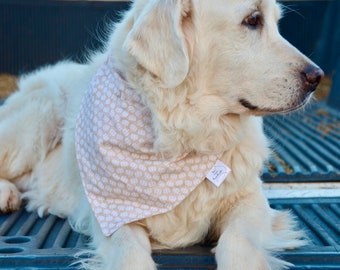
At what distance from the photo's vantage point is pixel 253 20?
2201 millimetres

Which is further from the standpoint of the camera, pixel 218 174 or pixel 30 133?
pixel 30 133

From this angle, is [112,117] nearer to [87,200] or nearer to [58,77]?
[87,200]

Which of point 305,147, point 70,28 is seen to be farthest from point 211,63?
point 70,28

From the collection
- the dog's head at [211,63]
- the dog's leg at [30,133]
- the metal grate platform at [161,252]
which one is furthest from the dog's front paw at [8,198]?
the dog's head at [211,63]

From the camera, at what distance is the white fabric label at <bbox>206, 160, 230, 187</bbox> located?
7.35 feet

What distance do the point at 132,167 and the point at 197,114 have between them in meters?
0.34

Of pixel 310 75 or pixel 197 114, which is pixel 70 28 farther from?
pixel 310 75

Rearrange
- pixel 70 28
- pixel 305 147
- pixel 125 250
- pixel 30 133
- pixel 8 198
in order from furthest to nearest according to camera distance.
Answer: pixel 70 28, pixel 305 147, pixel 30 133, pixel 8 198, pixel 125 250

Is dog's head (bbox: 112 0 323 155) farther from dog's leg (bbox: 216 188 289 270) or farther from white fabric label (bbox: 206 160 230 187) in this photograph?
dog's leg (bbox: 216 188 289 270)

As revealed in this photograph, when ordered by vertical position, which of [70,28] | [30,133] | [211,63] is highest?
[70,28]

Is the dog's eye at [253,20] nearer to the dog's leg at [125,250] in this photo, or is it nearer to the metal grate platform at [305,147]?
the dog's leg at [125,250]

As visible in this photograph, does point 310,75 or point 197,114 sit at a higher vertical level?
point 310,75

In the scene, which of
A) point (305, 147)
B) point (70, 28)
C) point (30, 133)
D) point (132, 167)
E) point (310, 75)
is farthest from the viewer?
point (70, 28)

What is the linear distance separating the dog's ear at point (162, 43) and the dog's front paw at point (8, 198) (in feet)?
3.78
